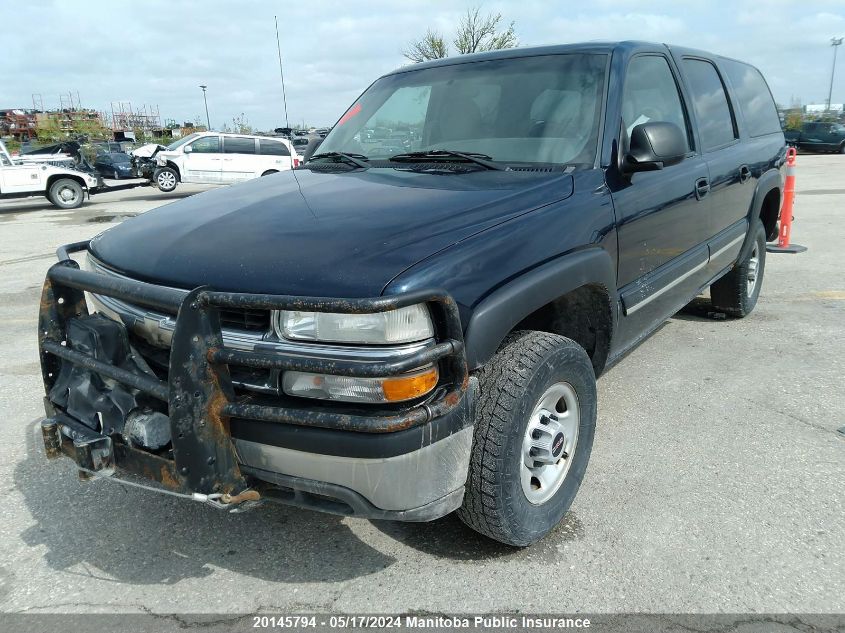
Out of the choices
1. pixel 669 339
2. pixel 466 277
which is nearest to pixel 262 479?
pixel 466 277

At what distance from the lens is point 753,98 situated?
16.4 ft

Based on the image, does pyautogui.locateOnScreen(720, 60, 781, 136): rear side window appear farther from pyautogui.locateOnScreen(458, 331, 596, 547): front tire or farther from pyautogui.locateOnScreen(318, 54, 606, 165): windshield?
pyautogui.locateOnScreen(458, 331, 596, 547): front tire

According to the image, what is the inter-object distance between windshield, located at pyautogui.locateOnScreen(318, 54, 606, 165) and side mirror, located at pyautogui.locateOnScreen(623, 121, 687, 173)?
0.56 ft

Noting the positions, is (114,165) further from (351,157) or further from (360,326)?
(360,326)

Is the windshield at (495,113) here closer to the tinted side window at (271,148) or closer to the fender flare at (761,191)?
the fender flare at (761,191)

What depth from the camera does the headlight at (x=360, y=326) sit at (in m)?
1.90

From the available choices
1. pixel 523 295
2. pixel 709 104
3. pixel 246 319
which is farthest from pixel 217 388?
pixel 709 104

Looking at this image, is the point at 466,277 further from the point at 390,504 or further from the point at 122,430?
the point at 122,430

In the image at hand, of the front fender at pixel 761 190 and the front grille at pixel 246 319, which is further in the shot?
the front fender at pixel 761 190

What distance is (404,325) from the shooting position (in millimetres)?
1922

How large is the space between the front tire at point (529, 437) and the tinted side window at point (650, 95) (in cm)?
135

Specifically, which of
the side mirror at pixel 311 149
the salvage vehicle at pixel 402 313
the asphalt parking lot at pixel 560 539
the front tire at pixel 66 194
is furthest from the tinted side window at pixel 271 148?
the salvage vehicle at pixel 402 313

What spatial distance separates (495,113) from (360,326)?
5.59 feet

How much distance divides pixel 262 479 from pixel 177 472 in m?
0.25
